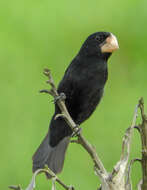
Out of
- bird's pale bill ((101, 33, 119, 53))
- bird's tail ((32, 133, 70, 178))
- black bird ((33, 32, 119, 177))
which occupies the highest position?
bird's pale bill ((101, 33, 119, 53))

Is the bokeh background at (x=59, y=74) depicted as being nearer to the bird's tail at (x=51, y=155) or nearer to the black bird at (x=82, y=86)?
the bird's tail at (x=51, y=155)

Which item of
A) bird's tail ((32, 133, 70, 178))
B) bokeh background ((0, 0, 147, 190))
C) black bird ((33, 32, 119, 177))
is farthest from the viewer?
A: bokeh background ((0, 0, 147, 190))

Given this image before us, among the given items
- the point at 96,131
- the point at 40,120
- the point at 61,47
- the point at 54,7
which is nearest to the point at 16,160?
the point at 40,120

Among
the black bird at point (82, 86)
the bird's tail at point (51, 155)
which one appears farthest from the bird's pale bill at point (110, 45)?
the bird's tail at point (51, 155)

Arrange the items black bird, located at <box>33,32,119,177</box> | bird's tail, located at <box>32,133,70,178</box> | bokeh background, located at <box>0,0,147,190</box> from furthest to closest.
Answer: bokeh background, located at <box>0,0,147,190</box> < bird's tail, located at <box>32,133,70,178</box> < black bird, located at <box>33,32,119,177</box>

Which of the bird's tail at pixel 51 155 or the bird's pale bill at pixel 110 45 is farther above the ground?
the bird's pale bill at pixel 110 45

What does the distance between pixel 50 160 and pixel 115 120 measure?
0.58m

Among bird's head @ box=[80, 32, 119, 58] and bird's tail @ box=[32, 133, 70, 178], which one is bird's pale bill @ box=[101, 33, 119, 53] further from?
bird's tail @ box=[32, 133, 70, 178]

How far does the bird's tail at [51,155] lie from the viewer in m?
2.83

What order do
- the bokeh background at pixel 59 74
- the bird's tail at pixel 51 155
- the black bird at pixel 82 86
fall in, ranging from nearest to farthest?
the black bird at pixel 82 86 → the bird's tail at pixel 51 155 → the bokeh background at pixel 59 74

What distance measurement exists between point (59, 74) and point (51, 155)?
75cm

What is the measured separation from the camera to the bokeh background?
331cm

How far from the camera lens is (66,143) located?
10.4 ft

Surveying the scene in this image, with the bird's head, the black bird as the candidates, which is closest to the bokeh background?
the black bird
